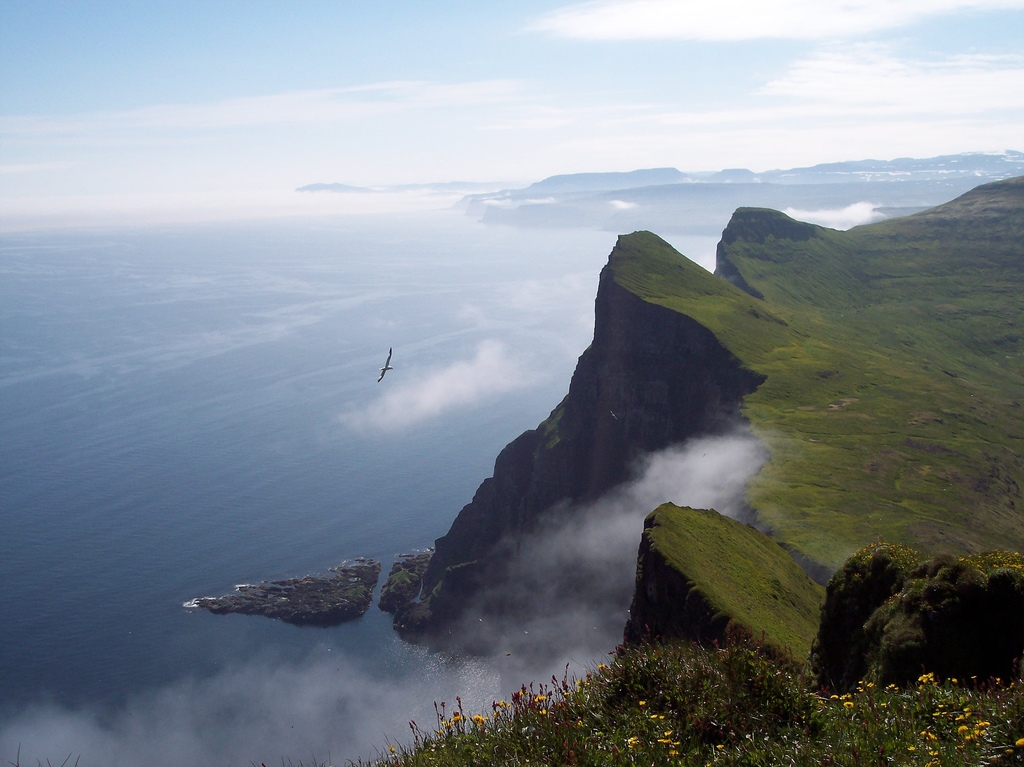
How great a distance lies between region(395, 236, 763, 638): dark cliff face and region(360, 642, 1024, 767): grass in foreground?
10858cm

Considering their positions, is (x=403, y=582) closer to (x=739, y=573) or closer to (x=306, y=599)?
(x=306, y=599)

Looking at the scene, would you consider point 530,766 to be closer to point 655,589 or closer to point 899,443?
point 655,589

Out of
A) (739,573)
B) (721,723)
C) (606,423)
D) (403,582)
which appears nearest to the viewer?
(721,723)

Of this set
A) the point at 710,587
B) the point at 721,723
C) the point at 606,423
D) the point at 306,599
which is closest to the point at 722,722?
the point at 721,723

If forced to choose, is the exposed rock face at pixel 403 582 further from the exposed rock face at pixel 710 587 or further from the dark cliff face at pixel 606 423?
the exposed rock face at pixel 710 587

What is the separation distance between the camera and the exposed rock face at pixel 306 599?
13350 centimetres

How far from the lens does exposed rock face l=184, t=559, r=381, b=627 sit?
134m

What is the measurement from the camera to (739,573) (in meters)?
53.6

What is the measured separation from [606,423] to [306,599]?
5992 cm

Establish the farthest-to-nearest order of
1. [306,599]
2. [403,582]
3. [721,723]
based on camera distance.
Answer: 1. [403,582]
2. [306,599]
3. [721,723]

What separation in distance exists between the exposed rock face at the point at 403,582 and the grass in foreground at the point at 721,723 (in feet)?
420

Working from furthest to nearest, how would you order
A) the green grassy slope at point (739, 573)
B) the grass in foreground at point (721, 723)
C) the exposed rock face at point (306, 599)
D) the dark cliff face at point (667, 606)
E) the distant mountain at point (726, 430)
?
the exposed rock face at point (306, 599)
the distant mountain at point (726, 430)
the green grassy slope at point (739, 573)
the dark cliff face at point (667, 606)
the grass in foreground at point (721, 723)

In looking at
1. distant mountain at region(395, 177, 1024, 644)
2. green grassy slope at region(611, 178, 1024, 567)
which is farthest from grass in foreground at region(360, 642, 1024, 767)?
distant mountain at region(395, 177, 1024, 644)

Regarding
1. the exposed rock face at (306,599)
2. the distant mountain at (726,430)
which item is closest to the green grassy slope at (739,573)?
the distant mountain at (726,430)
